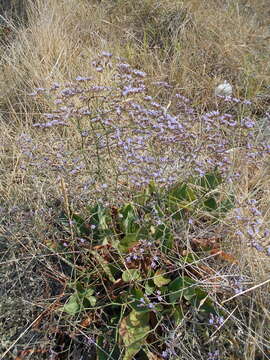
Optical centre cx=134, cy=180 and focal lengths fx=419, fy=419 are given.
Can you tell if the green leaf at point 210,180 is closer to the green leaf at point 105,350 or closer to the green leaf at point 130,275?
the green leaf at point 130,275

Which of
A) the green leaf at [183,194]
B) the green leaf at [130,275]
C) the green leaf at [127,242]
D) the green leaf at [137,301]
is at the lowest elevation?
the green leaf at [137,301]

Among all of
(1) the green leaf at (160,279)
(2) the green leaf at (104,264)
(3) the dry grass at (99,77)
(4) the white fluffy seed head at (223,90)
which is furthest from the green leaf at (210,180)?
(4) the white fluffy seed head at (223,90)

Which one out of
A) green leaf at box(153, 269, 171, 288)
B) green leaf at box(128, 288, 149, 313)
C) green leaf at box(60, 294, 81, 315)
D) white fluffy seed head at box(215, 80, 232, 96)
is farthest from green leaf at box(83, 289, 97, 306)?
white fluffy seed head at box(215, 80, 232, 96)

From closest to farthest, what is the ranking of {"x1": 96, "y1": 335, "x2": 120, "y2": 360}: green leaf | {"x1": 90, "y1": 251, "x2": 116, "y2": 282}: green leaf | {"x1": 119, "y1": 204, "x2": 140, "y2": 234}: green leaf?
{"x1": 96, "y1": 335, "x2": 120, "y2": 360}: green leaf, {"x1": 90, "y1": 251, "x2": 116, "y2": 282}: green leaf, {"x1": 119, "y1": 204, "x2": 140, "y2": 234}: green leaf

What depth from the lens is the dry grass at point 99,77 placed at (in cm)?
187

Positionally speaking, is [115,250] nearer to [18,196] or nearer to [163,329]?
[163,329]

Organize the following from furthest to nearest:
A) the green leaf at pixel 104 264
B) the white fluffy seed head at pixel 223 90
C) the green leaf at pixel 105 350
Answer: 1. the white fluffy seed head at pixel 223 90
2. the green leaf at pixel 104 264
3. the green leaf at pixel 105 350

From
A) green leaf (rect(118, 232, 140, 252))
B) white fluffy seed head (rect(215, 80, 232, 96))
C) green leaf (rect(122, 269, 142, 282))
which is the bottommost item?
white fluffy seed head (rect(215, 80, 232, 96))

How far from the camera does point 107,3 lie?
4383 millimetres

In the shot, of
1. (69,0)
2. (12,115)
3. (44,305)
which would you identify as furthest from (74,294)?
(69,0)

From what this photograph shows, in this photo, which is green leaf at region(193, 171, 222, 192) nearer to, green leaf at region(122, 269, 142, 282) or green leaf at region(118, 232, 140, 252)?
green leaf at region(118, 232, 140, 252)

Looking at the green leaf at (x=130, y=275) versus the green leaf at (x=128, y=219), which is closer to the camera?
the green leaf at (x=130, y=275)

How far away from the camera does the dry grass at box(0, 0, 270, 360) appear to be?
1874 millimetres

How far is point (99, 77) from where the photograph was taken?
10.7 ft
